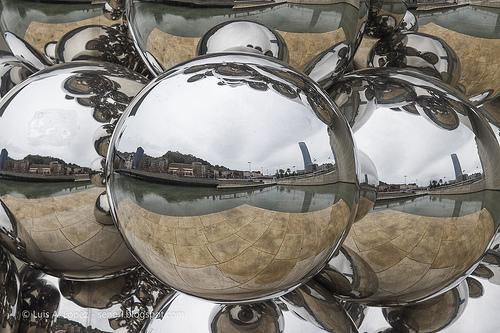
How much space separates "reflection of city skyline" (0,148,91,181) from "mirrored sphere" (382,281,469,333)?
23cm

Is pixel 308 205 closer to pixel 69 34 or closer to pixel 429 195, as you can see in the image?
pixel 429 195

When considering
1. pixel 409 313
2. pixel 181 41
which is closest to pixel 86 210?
pixel 181 41

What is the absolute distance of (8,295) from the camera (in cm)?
51

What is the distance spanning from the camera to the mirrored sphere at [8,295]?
506 millimetres

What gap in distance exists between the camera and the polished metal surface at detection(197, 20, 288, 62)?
0.42 meters

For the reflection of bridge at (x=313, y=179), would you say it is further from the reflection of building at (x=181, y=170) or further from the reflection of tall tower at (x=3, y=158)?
the reflection of tall tower at (x=3, y=158)

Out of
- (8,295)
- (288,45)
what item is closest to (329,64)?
(288,45)

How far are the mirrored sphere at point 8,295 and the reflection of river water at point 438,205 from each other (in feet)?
0.76

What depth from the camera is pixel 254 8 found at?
16.6 inches

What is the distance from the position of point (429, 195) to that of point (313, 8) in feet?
0.36

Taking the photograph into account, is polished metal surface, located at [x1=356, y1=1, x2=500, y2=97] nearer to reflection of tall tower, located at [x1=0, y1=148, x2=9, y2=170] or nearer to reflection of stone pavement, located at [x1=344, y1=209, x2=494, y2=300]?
reflection of stone pavement, located at [x1=344, y1=209, x2=494, y2=300]

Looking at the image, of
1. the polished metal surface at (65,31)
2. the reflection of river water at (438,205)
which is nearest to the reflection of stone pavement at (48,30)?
the polished metal surface at (65,31)

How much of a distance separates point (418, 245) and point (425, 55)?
0.14m

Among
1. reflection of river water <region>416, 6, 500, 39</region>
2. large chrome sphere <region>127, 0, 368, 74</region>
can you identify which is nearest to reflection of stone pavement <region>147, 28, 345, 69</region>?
large chrome sphere <region>127, 0, 368, 74</region>
